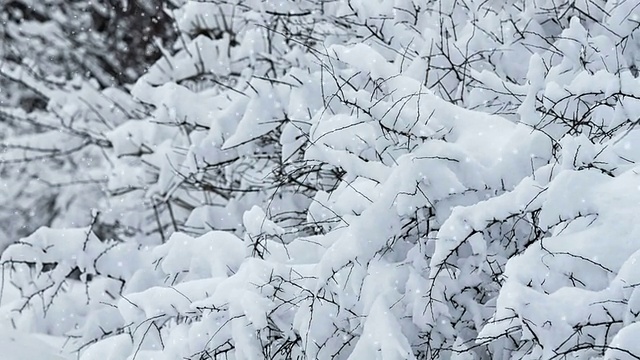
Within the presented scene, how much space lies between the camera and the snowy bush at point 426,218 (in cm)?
261

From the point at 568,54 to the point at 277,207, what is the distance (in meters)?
1.88

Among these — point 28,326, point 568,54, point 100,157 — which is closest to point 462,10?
point 568,54

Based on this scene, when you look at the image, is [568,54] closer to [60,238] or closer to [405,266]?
[405,266]

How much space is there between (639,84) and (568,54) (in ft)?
2.23

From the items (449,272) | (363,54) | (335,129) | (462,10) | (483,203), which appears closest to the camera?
(483,203)

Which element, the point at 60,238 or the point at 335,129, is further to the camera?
the point at 60,238

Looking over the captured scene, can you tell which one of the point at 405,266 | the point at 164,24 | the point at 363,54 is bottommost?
the point at 164,24

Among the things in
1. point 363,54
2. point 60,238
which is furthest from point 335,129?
point 60,238

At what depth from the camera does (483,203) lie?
2773mm

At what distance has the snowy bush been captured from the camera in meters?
2.61

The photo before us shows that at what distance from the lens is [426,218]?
10.3 feet

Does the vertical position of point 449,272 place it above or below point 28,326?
above

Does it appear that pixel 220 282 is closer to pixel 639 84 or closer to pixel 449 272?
pixel 449 272

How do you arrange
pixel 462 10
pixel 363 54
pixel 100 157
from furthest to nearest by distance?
pixel 100 157
pixel 462 10
pixel 363 54
